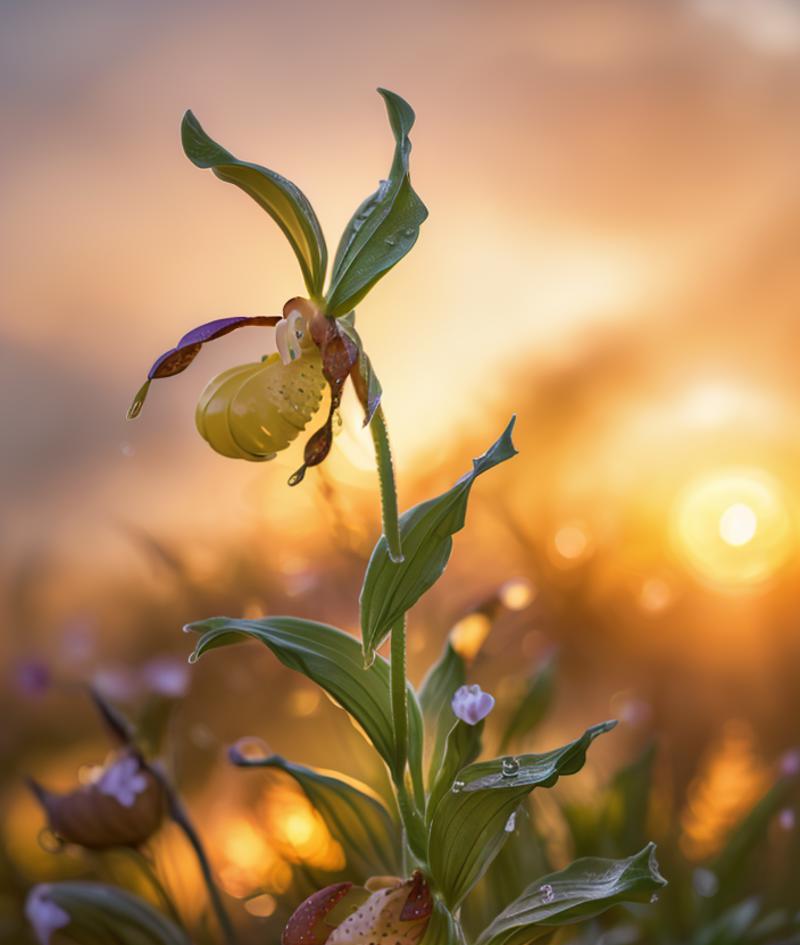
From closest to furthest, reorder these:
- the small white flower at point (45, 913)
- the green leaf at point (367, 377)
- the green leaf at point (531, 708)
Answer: the green leaf at point (367, 377) → the small white flower at point (45, 913) → the green leaf at point (531, 708)

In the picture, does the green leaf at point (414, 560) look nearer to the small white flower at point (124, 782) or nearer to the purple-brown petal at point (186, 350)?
the purple-brown petal at point (186, 350)

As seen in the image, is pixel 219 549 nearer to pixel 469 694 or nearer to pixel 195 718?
pixel 195 718

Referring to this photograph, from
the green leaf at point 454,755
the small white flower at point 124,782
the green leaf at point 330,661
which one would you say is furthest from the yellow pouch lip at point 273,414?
the small white flower at point 124,782

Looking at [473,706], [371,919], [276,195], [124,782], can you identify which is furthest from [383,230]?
[124,782]

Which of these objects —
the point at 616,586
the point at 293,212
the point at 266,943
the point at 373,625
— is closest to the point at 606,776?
the point at 616,586

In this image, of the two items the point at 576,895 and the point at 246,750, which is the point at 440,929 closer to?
the point at 576,895

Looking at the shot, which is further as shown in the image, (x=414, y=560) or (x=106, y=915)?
(x=106, y=915)

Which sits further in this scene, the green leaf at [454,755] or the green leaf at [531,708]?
the green leaf at [531,708]
